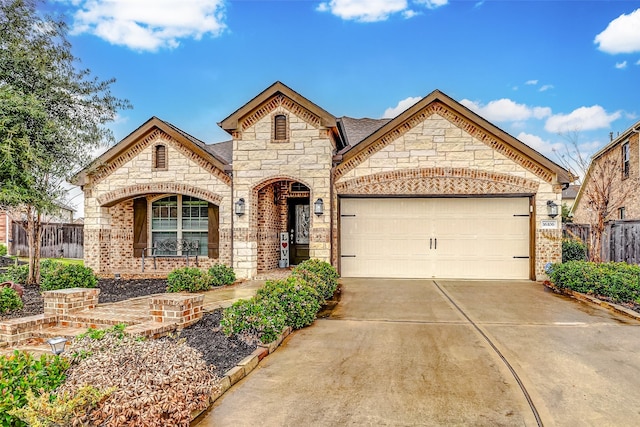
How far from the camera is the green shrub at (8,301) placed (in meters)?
6.92

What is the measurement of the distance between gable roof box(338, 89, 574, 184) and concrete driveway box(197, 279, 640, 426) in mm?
4369

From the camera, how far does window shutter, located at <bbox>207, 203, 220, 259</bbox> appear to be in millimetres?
12234

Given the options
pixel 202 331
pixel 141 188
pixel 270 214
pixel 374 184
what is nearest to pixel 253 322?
pixel 202 331

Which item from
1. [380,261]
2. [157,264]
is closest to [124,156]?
[157,264]

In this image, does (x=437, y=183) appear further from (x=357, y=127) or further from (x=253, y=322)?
(x=253, y=322)

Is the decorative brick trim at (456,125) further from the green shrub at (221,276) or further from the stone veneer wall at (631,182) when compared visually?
the stone veneer wall at (631,182)

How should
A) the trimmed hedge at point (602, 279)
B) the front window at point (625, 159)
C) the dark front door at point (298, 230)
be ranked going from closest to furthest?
the trimmed hedge at point (602, 279) < the dark front door at point (298, 230) < the front window at point (625, 159)

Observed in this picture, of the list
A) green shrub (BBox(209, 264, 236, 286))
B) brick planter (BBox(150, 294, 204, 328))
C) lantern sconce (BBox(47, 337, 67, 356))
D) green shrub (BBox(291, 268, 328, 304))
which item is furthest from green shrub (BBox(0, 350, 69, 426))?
green shrub (BBox(209, 264, 236, 286))

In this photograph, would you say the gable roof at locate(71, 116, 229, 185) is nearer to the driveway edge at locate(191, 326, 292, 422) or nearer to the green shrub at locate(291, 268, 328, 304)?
the green shrub at locate(291, 268, 328, 304)

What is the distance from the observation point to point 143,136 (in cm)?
1209

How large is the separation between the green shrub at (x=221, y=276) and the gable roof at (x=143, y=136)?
284cm

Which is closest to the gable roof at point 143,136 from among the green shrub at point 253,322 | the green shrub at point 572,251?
the green shrub at point 253,322

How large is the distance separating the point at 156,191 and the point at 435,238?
817 cm

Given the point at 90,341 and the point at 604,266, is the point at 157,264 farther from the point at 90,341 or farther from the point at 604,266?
the point at 604,266
